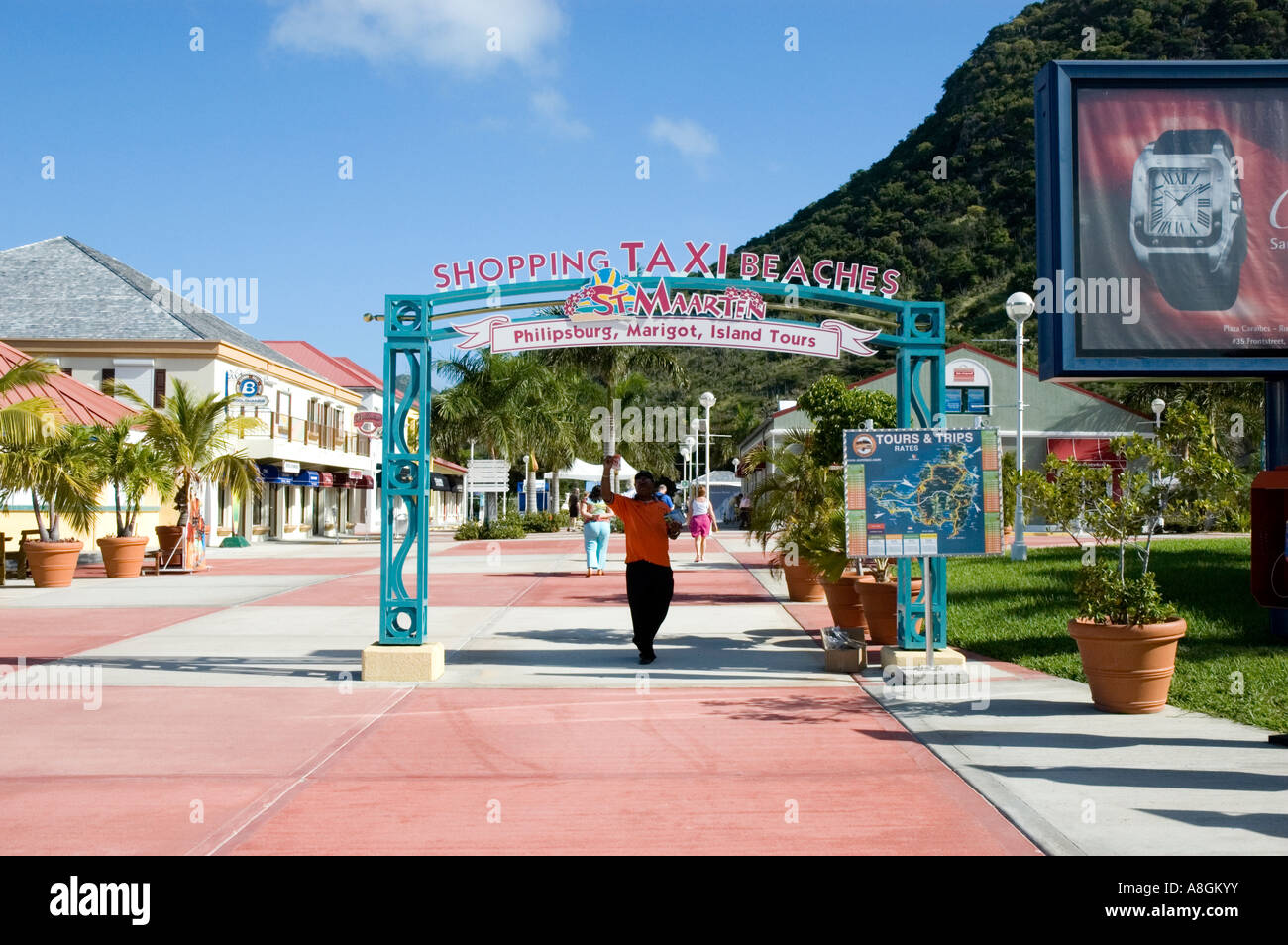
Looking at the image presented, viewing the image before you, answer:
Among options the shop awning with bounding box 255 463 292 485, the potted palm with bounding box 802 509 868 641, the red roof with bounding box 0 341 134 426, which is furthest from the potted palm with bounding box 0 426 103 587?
the shop awning with bounding box 255 463 292 485

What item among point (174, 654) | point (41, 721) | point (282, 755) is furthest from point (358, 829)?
point (174, 654)

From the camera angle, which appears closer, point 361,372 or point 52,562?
point 52,562

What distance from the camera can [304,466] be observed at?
43000mm

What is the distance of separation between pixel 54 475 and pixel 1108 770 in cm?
1640

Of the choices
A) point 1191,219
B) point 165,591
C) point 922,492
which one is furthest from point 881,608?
point 165,591

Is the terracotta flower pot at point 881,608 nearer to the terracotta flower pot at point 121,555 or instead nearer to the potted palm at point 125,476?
the potted palm at point 125,476

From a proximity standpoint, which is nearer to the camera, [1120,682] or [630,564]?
[1120,682]

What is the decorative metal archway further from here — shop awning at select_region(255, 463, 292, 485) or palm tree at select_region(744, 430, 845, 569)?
shop awning at select_region(255, 463, 292, 485)

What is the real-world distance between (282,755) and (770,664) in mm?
5016

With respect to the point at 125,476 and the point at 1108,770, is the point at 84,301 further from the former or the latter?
the point at 1108,770

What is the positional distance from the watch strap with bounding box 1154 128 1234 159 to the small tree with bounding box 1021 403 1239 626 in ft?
10.4

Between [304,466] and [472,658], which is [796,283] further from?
[304,466]

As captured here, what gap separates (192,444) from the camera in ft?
77.3

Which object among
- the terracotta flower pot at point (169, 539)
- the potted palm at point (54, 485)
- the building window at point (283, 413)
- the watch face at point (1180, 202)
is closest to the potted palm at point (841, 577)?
the watch face at point (1180, 202)
